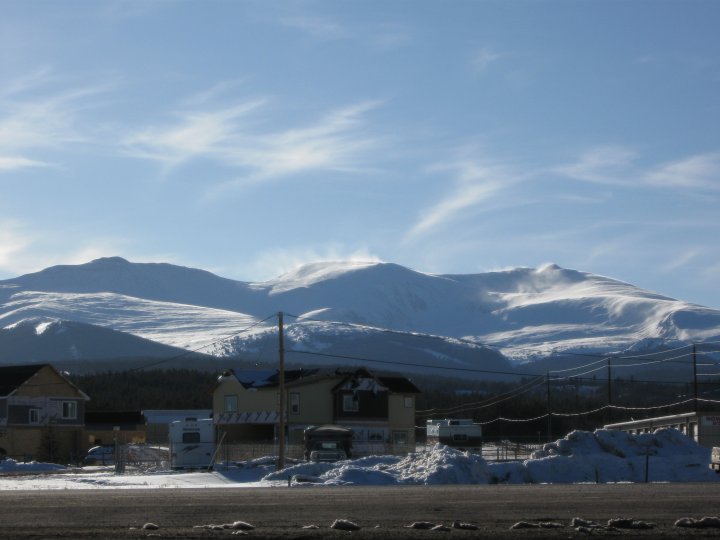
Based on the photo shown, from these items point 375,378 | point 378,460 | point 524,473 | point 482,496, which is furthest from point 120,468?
point 375,378

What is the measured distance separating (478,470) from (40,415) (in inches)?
2127

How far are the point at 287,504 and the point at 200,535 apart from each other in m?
9.33

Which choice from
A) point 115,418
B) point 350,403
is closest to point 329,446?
point 350,403

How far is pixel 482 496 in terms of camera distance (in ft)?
120

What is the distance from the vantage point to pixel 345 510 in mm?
30250

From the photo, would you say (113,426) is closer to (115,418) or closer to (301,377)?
(115,418)

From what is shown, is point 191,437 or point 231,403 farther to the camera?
point 231,403

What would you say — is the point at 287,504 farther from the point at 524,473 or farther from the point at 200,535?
the point at 524,473

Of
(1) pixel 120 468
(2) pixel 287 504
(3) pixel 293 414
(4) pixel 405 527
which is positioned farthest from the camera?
(3) pixel 293 414

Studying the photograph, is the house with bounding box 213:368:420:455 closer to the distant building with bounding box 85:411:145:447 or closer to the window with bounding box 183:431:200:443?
the distant building with bounding box 85:411:145:447

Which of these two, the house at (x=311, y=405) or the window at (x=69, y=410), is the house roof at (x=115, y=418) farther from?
the house at (x=311, y=405)

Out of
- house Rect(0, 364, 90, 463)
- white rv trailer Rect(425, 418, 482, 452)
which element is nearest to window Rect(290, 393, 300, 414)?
white rv trailer Rect(425, 418, 482, 452)

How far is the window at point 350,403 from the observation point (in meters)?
97.4

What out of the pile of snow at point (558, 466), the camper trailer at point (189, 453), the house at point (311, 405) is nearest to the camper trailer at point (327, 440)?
the camper trailer at point (189, 453)
